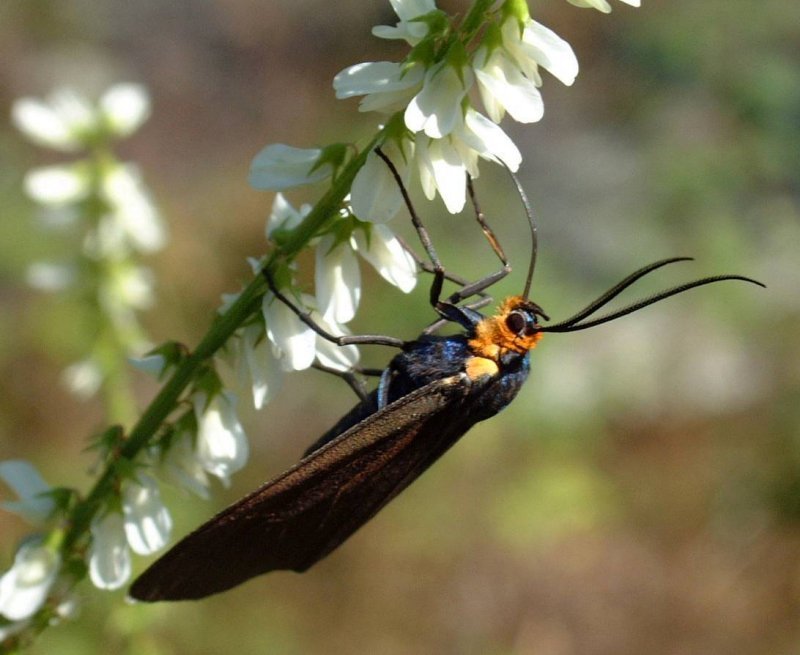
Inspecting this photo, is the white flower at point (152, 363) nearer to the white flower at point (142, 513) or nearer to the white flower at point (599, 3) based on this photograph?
the white flower at point (142, 513)

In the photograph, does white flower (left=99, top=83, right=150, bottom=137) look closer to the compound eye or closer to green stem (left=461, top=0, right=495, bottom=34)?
the compound eye

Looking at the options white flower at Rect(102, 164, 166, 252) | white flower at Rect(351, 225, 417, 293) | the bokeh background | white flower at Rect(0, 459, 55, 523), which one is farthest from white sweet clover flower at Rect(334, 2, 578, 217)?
the bokeh background

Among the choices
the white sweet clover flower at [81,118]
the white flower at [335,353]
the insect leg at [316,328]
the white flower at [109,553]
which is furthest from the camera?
the white sweet clover flower at [81,118]

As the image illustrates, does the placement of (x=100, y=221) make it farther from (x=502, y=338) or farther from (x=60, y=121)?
(x=502, y=338)

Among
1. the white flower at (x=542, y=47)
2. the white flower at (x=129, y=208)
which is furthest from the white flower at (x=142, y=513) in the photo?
the white flower at (x=129, y=208)

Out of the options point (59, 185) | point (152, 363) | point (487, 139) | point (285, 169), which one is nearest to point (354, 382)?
point (152, 363)

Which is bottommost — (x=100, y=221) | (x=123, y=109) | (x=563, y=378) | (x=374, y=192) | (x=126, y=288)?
(x=563, y=378)
